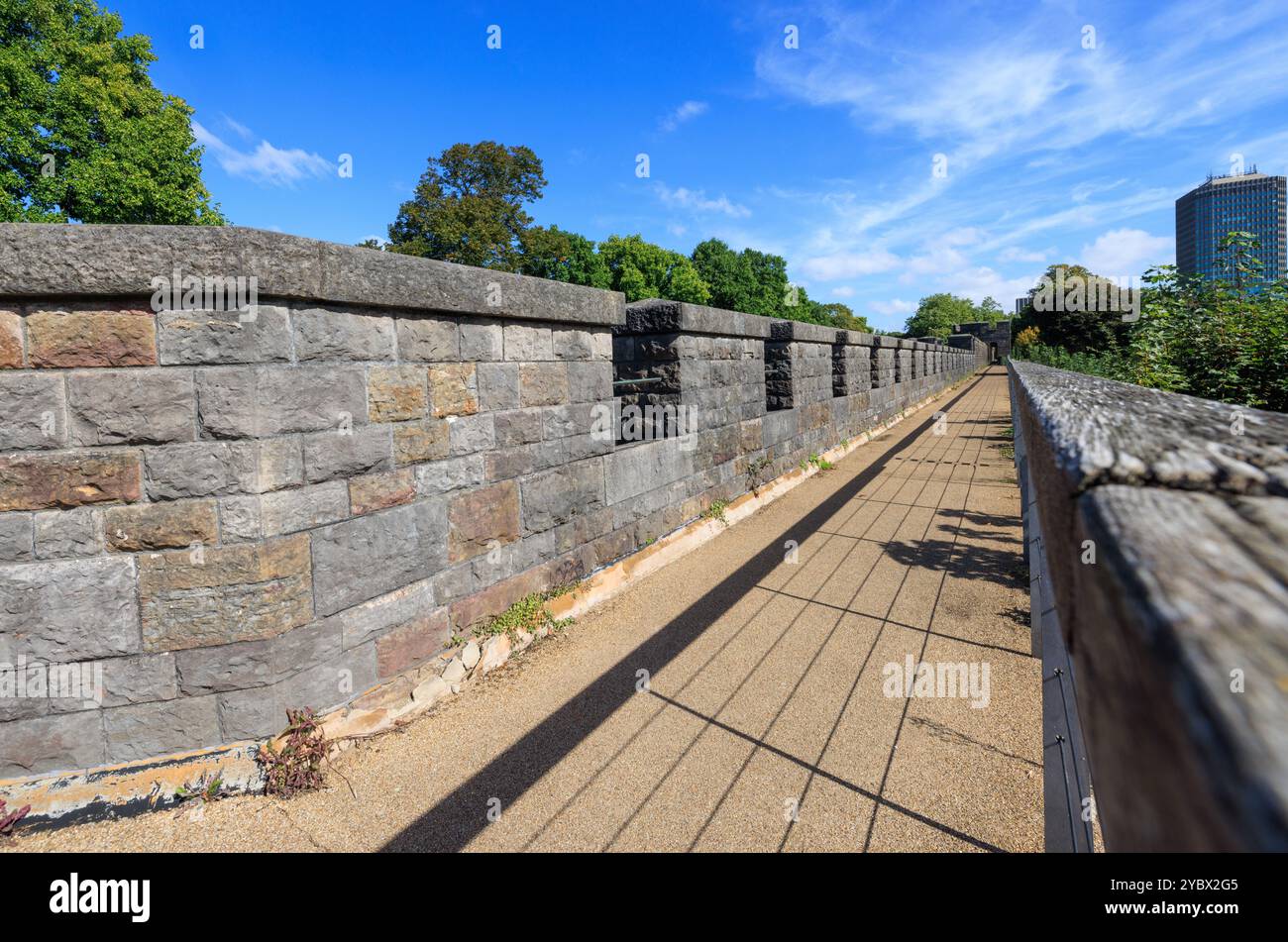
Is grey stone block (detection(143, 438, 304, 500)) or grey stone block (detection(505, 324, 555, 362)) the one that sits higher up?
grey stone block (detection(505, 324, 555, 362))

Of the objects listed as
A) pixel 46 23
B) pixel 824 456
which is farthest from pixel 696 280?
pixel 824 456

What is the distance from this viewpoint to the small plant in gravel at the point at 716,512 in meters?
6.53

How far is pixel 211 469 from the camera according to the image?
281 centimetres

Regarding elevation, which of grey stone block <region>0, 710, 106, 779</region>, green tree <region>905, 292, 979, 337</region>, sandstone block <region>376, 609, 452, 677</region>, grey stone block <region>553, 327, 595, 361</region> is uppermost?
green tree <region>905, 292, 979, 337</region>

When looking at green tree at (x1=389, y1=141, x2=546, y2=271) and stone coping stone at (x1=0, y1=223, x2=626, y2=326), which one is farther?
green tree at (x1=389, y1=141, x2=546, y2=271)

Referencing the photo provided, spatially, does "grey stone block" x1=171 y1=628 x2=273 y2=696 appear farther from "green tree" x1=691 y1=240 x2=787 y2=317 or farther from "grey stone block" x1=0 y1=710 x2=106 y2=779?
"green tree" x1=691 y1=240 x2=787 y2=317

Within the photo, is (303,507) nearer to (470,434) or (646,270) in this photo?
(470,434)

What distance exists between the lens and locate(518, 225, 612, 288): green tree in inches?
Answer: 1295

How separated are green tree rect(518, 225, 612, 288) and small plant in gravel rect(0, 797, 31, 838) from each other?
27504 mm

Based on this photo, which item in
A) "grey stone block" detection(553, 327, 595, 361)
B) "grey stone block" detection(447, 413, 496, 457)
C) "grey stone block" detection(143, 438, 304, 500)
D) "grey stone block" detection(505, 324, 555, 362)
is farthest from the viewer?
"grey stone block" detection(553, 327, 595, 361)

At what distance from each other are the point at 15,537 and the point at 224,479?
2.69 feet

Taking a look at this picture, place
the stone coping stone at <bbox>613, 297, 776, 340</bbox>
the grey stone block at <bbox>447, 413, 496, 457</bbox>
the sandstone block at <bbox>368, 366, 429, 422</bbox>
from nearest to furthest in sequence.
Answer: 1. the sandstone block at <bbox>368, 366, 429, 422</bbox>
2. the grey stone block at <bbox>447, 413, 496, 457</bbox>
3. the stone coping stone at <bbox>613, 297, 776, 340</bbox>

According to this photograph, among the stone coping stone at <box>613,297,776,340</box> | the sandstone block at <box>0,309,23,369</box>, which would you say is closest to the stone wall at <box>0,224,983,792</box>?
the sandstone block at <box>0,309,23,369</box>

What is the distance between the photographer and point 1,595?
2.68m
